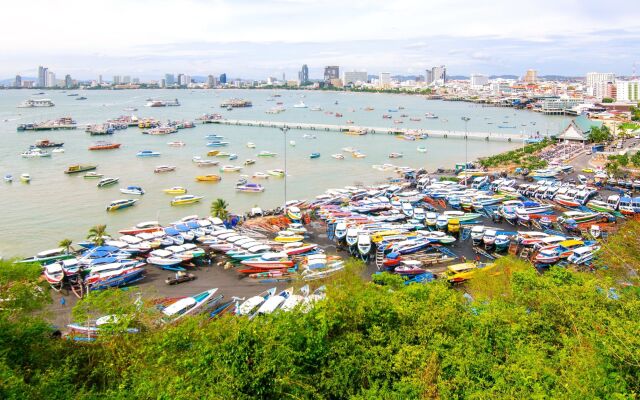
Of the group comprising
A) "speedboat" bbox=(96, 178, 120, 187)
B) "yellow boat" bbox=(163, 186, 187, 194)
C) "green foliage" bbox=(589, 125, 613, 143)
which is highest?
"green foliage" bbox=(589, 125, 613, 143)

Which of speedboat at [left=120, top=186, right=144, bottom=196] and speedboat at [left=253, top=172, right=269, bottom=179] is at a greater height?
speedboat at [left=253, top=172, right=269, bottom=179]

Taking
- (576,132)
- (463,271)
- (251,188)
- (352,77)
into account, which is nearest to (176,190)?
(251,188)

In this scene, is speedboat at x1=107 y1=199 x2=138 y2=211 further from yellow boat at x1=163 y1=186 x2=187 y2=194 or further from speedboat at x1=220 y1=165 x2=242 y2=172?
speedboat at x1=220 y1=165 x2=242 y2=172

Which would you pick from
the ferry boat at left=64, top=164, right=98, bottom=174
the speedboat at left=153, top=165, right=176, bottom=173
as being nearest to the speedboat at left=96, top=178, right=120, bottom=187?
the speedboat at left=153, top=165, right=176, bottom=173

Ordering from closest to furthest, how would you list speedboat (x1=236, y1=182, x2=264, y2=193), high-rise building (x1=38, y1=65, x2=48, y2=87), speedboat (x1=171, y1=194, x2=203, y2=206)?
speedboat (x1=171, y1=194, x2=203, y2=206) → speedboat (x1=236, y1=182, x2=264, y2=193) → high-rise building (x1=38, y1=65, x2=48, y2=87)

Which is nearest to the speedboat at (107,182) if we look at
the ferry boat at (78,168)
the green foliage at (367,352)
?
the ferry boat at (78,168)

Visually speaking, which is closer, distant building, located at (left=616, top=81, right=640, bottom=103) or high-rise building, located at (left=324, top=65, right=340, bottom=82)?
distant building, located at (left=616, top=81, right=640, bottom=103)
